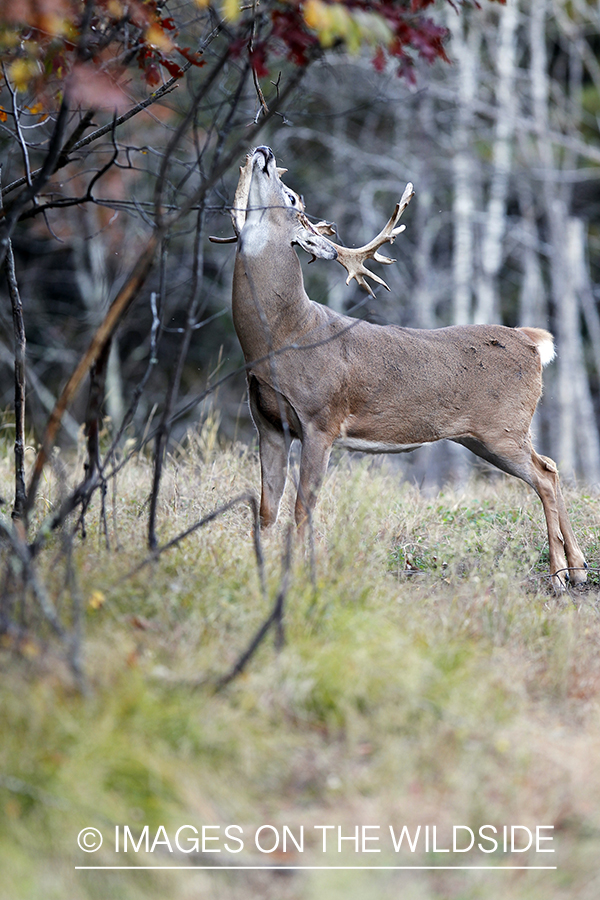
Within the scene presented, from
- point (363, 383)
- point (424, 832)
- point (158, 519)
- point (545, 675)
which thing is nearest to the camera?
point (424, 832)

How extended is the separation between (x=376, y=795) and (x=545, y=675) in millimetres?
1225

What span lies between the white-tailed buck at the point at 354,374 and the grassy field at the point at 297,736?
1351 mm

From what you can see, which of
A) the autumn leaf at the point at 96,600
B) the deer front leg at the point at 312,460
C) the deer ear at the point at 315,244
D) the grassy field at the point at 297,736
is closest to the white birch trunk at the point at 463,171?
the deer ear at the point at 315,244

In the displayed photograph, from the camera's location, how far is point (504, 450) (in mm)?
6125

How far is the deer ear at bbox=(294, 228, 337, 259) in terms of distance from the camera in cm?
513

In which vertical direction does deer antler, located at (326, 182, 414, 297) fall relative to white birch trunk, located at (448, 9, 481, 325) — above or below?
below

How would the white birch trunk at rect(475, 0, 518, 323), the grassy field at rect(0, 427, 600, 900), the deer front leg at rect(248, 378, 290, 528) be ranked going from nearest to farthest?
the grassy field at rect(0, 427, 600, 900) < the deer front leg at rect(248, 378, 290, 528) < the white birch trunk at rect(475, 0, 518, 323)

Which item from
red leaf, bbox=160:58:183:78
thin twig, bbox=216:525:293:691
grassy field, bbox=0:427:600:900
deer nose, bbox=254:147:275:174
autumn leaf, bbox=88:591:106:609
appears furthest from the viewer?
deer nose, bbox=254:147:275:174

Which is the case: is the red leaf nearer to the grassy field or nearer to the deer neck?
the deer neck

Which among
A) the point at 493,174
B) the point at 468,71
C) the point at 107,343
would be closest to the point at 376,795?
the point at 107,343

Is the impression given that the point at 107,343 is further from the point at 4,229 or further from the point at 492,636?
the point at 492,636

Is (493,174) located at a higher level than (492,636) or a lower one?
higher

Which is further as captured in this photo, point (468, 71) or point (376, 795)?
point (468, 71)

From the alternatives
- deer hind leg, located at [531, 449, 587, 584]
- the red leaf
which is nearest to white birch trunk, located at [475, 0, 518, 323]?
deer hind leg, located at [531, 449, 587, 584]
